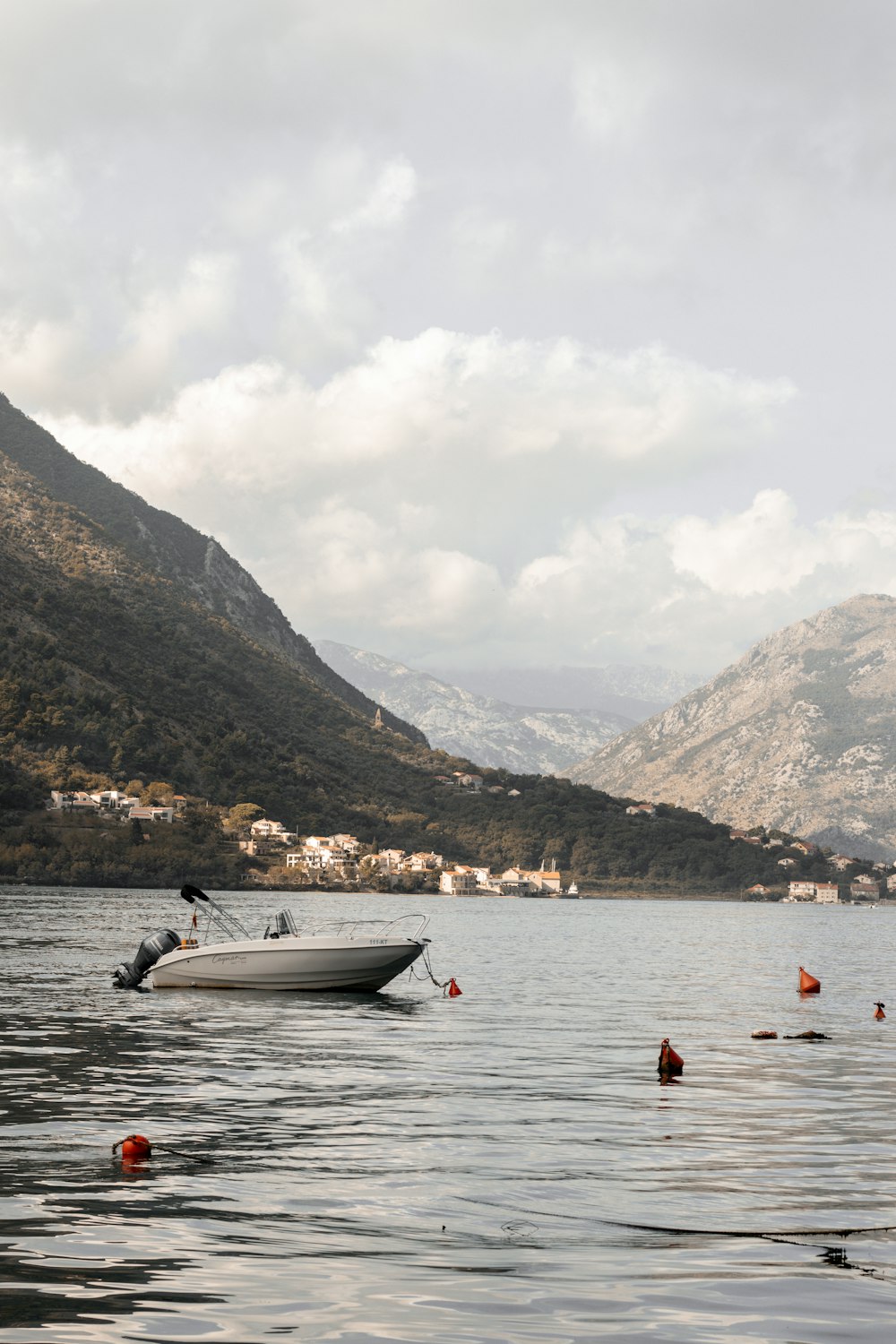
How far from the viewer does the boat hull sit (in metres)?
55.3

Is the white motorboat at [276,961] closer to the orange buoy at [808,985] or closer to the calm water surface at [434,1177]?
the calm water surface at [434,1177]

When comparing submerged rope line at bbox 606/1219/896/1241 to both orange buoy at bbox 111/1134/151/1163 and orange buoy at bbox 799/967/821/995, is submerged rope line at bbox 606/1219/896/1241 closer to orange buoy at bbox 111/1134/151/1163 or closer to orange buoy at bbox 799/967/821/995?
orange buoy at bbox 111/1134/151/1163

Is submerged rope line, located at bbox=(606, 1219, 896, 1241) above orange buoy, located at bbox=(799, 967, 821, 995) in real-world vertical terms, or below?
above

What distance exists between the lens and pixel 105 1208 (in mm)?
18703

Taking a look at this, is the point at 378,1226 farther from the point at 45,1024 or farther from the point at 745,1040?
the point at 745,1040

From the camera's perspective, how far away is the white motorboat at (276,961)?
55.4 meters

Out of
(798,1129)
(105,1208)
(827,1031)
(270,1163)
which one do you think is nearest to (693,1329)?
(105,1208)

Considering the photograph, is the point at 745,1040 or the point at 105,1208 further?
the point at 745,1040

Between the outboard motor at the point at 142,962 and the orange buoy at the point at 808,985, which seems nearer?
the outboard motor at the point at 142,962

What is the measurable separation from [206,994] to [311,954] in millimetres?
4533

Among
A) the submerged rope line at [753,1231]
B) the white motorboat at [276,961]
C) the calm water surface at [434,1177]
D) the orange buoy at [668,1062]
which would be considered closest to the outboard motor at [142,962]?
the white motorboat at [276,961]

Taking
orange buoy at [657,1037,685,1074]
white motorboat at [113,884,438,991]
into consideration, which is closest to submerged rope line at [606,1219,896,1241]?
orange buoy at [657,1037,685,1074]

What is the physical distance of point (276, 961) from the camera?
5534 cm

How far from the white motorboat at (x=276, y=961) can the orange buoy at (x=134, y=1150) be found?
32.4m
